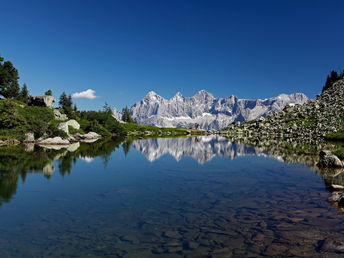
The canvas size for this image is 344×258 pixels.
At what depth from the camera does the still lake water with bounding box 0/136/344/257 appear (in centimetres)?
1101

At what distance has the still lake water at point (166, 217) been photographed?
11.0 m

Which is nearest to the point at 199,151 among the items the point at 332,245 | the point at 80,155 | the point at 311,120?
the point at 80,155

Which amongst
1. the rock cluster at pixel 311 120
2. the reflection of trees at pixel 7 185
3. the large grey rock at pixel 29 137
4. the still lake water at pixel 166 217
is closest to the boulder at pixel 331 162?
the still lake water at pixel 166 217

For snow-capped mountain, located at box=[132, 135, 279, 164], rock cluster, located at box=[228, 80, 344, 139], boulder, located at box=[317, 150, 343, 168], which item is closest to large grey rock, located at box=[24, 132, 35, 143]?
snow-capped mountain, located at box=[132, 135, 279, 164]

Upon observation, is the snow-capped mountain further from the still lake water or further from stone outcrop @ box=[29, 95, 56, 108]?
stone outcrop @ box=[29, 95, 56, 108]

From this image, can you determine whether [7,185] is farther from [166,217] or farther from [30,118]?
[30,118]

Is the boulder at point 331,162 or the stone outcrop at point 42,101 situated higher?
the stone outcrop at point 42,101

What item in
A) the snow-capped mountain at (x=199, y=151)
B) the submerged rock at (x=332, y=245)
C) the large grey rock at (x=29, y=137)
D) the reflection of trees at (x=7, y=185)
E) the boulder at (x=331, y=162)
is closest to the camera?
Answer: the submerged rock at (x=332, y=245)

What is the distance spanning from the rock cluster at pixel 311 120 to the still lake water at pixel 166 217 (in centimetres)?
9723

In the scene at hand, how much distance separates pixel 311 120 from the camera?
420ft

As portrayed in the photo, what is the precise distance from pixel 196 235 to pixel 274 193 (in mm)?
11240

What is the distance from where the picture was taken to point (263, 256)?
33.3 feet

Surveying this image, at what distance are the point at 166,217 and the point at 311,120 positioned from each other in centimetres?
13910

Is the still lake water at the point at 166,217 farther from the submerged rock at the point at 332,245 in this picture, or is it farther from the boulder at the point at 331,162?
the boulder at the point at 331,162
